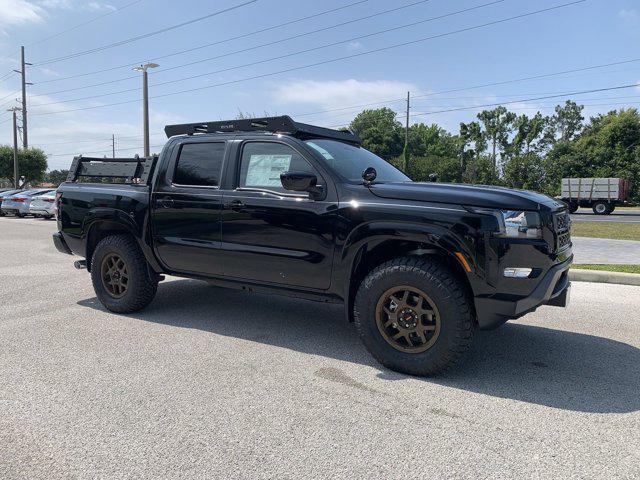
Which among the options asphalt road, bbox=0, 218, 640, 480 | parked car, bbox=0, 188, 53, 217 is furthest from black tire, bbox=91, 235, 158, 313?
parked car, bbox=0, 188, 53, 217

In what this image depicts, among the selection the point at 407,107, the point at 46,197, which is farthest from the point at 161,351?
the point at 407,107

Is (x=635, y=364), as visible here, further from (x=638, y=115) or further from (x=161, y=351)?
(x=638, y=115)

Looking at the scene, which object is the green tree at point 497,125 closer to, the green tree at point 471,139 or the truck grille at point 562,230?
the green tree at point 471,139

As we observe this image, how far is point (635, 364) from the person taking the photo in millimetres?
3873

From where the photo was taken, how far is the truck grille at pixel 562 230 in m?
3.47

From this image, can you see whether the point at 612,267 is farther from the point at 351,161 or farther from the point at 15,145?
the point at 15,145

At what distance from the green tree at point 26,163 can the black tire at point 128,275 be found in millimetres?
52800

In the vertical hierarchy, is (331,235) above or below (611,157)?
below

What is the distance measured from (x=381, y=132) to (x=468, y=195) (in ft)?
234

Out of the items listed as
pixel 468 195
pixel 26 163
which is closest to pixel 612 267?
pixel 468 195

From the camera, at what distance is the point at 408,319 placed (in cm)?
357

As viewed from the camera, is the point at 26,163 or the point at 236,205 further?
the point at 26,163

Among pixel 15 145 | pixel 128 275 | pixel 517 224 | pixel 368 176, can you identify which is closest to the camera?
pixel 517 224

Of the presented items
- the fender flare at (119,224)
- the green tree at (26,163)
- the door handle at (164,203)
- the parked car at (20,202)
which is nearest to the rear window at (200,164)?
the door handle at (164,203)
